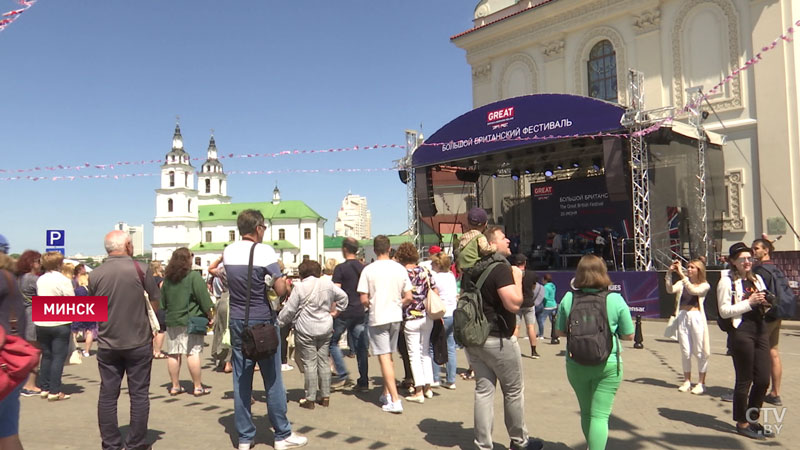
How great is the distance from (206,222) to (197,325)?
280ft

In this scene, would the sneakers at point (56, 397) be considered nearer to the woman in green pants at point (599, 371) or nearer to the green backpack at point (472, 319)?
the green backpack at point (472, 319)

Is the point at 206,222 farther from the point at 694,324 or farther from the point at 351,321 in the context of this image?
the point at 694,324

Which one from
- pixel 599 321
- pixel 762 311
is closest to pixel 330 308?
pixel 599 321

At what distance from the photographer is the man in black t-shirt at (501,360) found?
374 centimetres

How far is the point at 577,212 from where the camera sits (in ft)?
66.0

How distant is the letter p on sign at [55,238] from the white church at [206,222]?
7136cm

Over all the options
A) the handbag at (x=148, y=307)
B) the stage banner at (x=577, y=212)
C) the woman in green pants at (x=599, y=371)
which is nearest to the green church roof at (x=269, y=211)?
the stage banner at (x=577, y=212)

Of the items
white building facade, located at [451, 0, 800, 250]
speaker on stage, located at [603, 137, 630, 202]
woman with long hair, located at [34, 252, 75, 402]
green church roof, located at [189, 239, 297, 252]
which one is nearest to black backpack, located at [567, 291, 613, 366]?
woman with long hair, located at [34, 252, 75, 402]

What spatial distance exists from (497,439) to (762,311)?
2459 mm

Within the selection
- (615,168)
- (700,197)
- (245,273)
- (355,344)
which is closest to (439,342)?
(355,344)

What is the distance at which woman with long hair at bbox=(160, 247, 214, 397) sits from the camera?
6.11 m

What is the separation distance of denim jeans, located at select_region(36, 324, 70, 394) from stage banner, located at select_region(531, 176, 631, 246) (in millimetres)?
15990

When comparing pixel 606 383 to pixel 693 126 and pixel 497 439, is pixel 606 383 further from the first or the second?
pixel 693 126

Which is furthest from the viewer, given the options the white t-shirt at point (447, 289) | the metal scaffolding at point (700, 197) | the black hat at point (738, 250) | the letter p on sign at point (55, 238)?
the metal scaffolding at point (700, 197)
